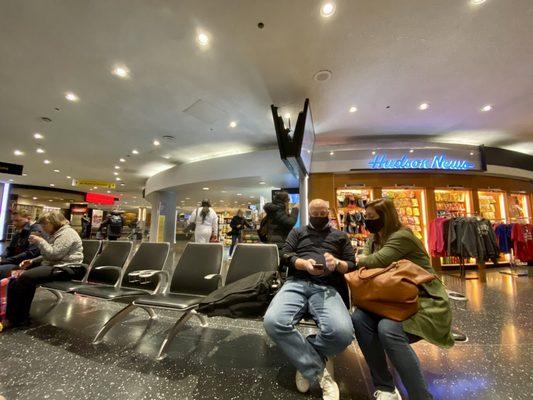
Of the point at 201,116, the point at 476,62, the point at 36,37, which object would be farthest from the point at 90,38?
the point at 476,62

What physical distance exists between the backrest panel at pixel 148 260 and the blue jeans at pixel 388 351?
6.87 ft

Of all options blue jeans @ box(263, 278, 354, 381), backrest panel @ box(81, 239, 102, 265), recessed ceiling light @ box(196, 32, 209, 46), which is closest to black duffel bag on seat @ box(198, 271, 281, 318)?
blue jeans @ box(263, 278, 354, 381)

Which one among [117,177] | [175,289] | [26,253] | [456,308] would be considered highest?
[117,177]

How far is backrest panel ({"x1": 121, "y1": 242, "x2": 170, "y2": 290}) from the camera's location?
2.66m

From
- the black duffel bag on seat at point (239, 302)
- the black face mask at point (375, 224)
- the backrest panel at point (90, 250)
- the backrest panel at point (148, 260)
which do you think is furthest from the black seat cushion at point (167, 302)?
the backrest panel at point (90, 250)

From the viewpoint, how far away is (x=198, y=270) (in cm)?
250

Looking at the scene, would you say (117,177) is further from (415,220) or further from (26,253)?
(415,220)

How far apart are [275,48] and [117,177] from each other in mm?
10919

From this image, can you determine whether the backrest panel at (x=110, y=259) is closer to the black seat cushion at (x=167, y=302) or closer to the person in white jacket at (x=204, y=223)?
the black seat cushion at (x=167, y=302)

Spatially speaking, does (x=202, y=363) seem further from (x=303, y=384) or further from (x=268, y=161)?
(x=268, y=161)

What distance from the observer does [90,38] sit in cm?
312

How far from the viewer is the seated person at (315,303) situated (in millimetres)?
1508

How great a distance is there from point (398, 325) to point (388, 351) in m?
0.16

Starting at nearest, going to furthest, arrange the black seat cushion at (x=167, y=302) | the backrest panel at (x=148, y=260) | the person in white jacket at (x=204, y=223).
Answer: the black seat cushion at (x=167, y=302) → the backrest panel at (x=148, y=260) → the person in white jacket at (x=204, y=223)
